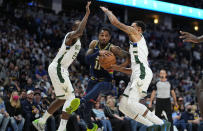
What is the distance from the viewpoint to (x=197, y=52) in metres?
22.3

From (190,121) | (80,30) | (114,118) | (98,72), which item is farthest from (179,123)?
(80,30)

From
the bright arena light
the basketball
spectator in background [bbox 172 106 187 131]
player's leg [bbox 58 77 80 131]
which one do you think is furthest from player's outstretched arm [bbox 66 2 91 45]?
the bright arena light

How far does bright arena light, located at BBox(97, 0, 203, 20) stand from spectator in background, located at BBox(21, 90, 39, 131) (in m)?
5.55

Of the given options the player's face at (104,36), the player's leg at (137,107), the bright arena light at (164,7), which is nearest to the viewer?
the player's leg at (137,107)

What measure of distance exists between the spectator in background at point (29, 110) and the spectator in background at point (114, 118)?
6.76ft

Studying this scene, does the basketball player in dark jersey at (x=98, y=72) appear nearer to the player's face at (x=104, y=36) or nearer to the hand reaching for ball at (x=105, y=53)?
the player's face at (x=104, y=36)

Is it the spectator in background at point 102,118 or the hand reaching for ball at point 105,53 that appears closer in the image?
the hand reaching for ball at point 105,53

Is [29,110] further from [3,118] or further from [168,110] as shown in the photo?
[168,110]

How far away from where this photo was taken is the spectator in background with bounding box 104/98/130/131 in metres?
8.91

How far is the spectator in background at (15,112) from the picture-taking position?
748 centimetres

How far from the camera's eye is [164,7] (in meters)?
14.1

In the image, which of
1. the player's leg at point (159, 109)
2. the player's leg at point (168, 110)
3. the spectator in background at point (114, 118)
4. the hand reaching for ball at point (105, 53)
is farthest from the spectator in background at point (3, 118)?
the player's leg at point (168, 110)

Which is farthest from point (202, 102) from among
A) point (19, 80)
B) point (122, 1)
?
point (122, 1)

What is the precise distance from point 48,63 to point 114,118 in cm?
498
